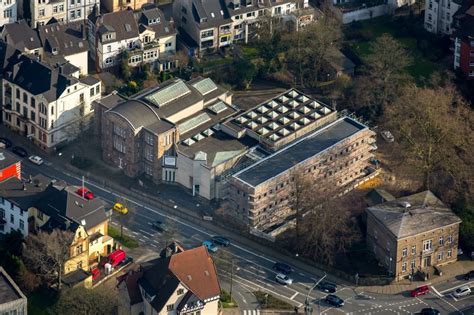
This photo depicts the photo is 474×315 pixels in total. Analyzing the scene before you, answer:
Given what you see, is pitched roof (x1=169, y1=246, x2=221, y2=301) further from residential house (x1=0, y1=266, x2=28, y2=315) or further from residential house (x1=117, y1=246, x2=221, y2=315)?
residential house (x1=0, y1=266, x2=28, y2=315)

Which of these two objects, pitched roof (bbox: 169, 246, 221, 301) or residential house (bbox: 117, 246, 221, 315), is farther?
pitched roof (bbox: 169, 246, 221, 301)

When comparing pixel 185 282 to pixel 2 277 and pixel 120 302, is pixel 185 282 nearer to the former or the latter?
pixel 120 302

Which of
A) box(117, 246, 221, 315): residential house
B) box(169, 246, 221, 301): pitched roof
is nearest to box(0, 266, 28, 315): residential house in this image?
box(117, 246, 221, 315): residential house

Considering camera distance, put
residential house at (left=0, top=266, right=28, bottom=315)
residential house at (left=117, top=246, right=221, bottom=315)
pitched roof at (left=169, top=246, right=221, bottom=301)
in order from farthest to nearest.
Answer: pitched roof at (left=169, top=246, right=221, bottom=301), residential house at (left=117, top=246, right=221, bottom=315), residential house at (left=0, top=266, right=28, bottom=315)

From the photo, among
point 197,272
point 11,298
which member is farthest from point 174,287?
point 11,298

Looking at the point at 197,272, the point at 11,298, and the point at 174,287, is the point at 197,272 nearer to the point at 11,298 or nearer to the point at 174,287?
the point at 174,287

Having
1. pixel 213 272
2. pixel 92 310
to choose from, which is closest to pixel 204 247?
pixel 213 272

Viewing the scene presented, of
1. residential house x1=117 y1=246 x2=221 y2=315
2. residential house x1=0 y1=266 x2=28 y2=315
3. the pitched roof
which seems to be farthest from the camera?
the pitched roof
